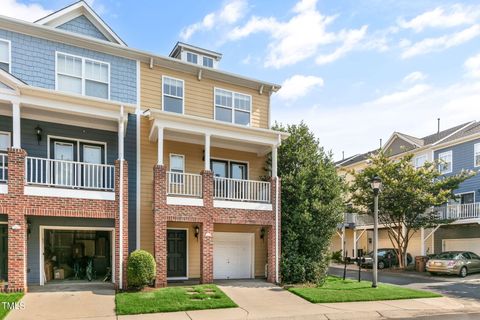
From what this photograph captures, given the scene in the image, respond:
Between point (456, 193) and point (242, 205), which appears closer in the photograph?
point (242, 205)

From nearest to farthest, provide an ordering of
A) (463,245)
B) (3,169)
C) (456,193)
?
(3,169) < (463,245) < (456,193)

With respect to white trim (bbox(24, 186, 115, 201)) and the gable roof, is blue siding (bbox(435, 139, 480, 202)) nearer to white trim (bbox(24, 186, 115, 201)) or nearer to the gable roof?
the gable roof

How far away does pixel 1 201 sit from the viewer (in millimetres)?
12125

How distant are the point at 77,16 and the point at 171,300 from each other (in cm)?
1160

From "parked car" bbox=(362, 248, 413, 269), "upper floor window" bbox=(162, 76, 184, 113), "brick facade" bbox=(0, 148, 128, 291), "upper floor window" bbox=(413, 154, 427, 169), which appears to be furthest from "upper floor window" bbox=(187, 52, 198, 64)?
"upper floor window" bbox=(413, 154, 427, 169)

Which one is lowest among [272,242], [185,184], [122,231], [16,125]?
[272,242]

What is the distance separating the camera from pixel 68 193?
516 inches

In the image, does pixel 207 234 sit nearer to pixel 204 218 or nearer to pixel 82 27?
pixel 204 218

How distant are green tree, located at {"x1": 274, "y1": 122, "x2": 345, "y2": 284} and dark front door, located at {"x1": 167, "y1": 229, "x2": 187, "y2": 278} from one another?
4111mm

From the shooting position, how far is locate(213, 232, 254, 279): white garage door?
17.2 m

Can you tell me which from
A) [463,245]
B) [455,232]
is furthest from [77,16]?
[463,245]

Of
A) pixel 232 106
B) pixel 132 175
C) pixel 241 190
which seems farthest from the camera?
pixel 232 106

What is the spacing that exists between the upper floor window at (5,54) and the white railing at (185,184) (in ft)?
22.5

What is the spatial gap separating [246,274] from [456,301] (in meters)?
8.17
